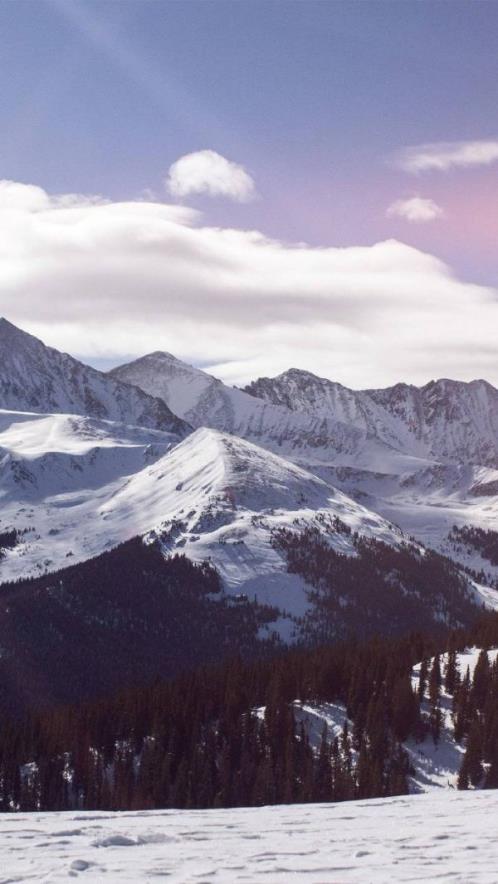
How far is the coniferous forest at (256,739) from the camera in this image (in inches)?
4158

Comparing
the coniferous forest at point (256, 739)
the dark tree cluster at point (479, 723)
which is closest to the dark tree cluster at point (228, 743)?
the coniferous forest at point (256, 739)

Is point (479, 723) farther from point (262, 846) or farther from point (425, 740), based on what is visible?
point (262, 846)

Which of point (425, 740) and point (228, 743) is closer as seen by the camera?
point (425, 740)

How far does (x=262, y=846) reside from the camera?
106 ft

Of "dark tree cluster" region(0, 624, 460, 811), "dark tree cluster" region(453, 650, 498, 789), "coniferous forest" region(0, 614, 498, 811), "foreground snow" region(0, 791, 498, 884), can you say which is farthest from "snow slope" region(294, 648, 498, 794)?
"foreground snow" region(0, 791, 498, 884)

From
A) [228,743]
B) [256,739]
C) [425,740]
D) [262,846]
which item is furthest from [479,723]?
[262,846]

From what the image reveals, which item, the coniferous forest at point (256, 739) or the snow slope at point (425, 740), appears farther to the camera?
the coniferous forest at point (256, 739)

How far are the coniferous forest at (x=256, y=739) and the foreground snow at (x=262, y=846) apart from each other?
60.5 metres

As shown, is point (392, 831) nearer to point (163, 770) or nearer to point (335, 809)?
point (335, 809)

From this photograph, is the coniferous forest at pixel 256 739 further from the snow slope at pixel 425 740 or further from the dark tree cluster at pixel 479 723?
the snow slope at pixel 425 740

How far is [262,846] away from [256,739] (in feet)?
301

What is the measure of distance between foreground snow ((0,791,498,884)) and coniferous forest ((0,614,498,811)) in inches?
2384

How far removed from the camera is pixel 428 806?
Answer: 4575 cm

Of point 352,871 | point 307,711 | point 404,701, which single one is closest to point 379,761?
point 404,701
